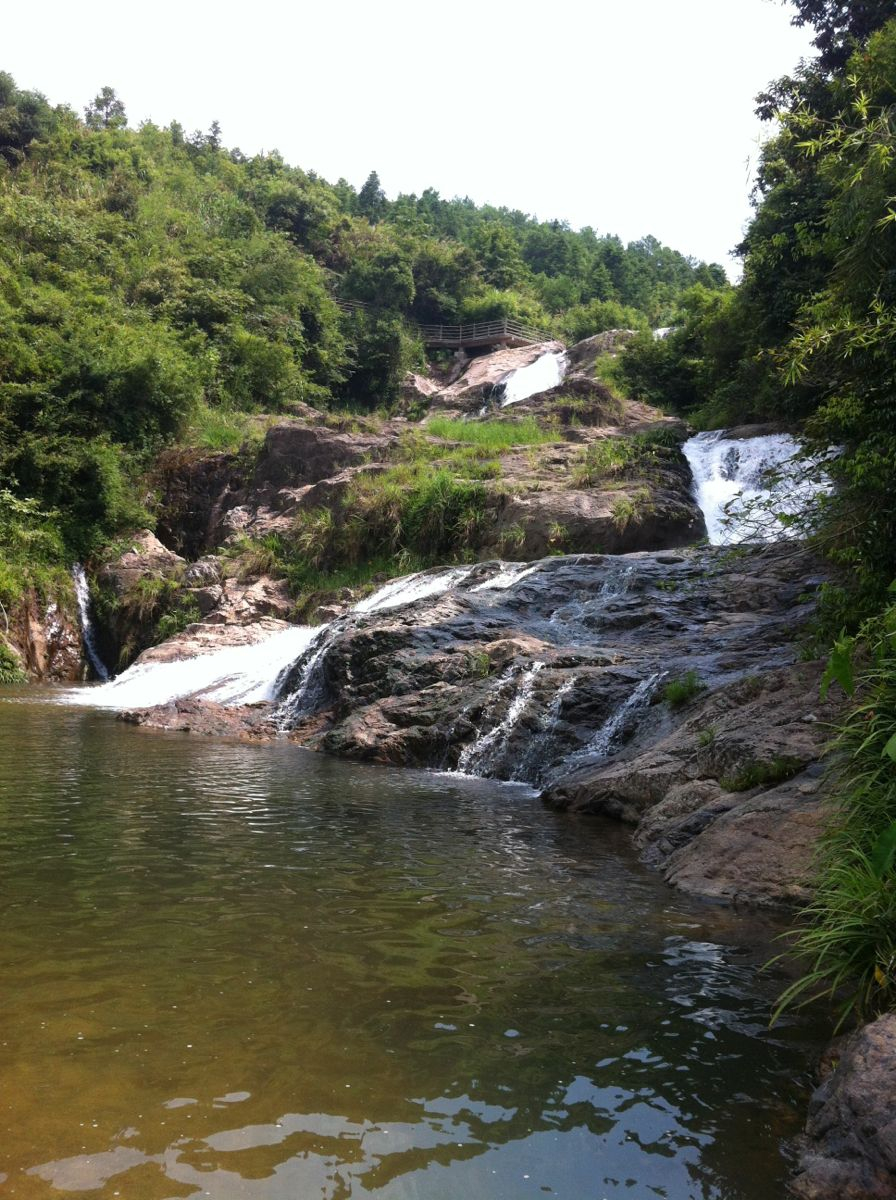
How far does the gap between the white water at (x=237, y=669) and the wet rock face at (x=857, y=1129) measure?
12.7m

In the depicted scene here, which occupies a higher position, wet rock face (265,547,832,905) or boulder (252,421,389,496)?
boulder (252,421,389,496)

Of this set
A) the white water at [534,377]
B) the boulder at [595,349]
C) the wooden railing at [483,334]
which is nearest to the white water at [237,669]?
the boulder at [595,349]

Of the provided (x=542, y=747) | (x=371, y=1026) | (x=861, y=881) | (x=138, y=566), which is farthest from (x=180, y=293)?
(x=861, y=881)

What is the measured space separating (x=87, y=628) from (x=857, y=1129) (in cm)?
2325

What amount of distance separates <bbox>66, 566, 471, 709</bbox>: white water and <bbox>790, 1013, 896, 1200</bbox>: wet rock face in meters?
12.7

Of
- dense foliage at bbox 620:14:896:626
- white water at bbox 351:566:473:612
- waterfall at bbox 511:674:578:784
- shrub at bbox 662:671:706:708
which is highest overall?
dense foliage at bbox 620:14:896:626

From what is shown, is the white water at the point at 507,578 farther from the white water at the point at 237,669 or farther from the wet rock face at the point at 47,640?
the wet rock face at the point at 47,640

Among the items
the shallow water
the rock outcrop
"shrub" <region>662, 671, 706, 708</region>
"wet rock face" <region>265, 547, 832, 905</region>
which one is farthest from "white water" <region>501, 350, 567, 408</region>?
the shallow water

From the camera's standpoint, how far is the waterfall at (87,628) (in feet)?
75.8

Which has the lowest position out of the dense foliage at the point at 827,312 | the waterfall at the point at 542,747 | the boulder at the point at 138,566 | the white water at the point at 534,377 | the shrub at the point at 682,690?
the waterfall at the point at 542,747

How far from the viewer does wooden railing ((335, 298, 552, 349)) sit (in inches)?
1924

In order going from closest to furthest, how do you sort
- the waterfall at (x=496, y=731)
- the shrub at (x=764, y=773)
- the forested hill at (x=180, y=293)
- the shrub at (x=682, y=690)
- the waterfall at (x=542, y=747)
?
the shrub at (x=764, y=773) < the shrub at (x=682, y=690) < the waterfall at (x=542, y=747) < the waterfall at (x=496, y=731) < the forested hill at (x=180, y=293)

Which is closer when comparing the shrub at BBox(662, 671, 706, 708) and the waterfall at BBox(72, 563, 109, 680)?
the shrub at BBox(662, 671, 706, 708)

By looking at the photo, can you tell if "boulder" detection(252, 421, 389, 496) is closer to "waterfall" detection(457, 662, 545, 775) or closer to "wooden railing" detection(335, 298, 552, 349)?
"waterfall" detection(457, 662, 545, 775)
